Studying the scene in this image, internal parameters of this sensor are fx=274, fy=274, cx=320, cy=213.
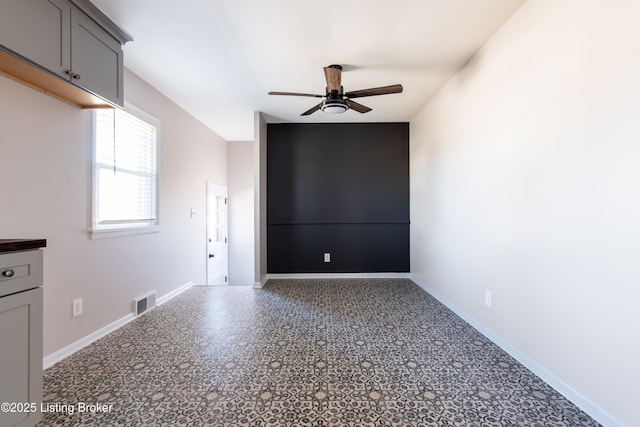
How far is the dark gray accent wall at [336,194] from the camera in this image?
15.6ft

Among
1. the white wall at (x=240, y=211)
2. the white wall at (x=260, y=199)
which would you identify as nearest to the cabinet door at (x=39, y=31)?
the white wall at (x=260, y=199)

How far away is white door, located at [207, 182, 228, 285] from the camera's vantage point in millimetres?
5000

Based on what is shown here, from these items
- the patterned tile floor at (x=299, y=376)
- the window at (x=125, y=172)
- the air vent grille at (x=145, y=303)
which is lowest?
the patterned tile floor at (x=299, y=376)

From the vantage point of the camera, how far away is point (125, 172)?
2840 mm

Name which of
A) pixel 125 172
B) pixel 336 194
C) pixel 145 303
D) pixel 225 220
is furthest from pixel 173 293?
pixel 336 194

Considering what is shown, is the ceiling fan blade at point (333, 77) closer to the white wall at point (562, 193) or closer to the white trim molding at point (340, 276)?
the white wall at point (562, 193)

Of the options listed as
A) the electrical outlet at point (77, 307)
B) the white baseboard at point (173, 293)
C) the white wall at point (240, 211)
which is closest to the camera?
the electrical outlet at point (77, 307)

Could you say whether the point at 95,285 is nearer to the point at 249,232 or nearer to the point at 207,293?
the point at 207,293

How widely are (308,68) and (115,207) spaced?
7.94ft

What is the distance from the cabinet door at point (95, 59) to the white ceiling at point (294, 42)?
18 cm

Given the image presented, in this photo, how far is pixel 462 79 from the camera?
291cm

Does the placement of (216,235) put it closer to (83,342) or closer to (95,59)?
(83,342)

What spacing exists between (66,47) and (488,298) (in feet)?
12.4

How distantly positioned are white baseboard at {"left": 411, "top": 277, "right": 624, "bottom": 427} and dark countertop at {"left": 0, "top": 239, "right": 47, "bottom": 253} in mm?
3103
